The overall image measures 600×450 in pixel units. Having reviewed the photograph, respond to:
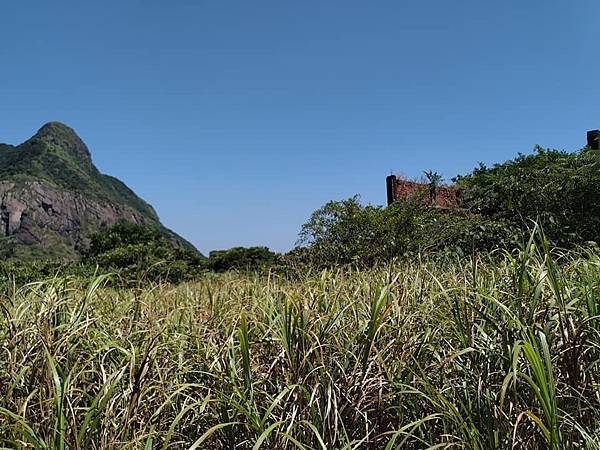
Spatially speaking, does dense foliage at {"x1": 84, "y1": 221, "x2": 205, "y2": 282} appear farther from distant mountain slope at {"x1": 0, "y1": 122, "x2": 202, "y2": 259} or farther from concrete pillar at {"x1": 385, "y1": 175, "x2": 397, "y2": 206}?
distant mountain slope at {"x1": 0, "y1": 122, "x2": 202, "y2": 259}

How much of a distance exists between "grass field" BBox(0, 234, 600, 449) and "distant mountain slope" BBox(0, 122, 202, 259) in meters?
49.0

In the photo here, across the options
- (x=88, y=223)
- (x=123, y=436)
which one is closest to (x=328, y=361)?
(x=123, y=436)

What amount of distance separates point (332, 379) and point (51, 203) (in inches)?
2652

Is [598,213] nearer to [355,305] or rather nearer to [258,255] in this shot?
[355,305]

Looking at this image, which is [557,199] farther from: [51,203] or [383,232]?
[51,203]

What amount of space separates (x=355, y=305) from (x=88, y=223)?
67.1m

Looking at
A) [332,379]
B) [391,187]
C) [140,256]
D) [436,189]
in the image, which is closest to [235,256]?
[140,256]

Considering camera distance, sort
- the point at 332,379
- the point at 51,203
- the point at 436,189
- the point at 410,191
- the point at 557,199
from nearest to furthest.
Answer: the point at 332,379 → the point at 557,199 → the point at 436,189 → the point at 410,191 → the point at 51,203

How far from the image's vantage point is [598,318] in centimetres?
205

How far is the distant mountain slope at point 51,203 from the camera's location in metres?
58.7

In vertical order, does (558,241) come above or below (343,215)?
below

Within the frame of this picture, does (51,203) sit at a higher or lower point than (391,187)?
higher

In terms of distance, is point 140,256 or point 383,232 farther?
point 140,256

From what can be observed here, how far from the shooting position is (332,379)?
1.95 m
